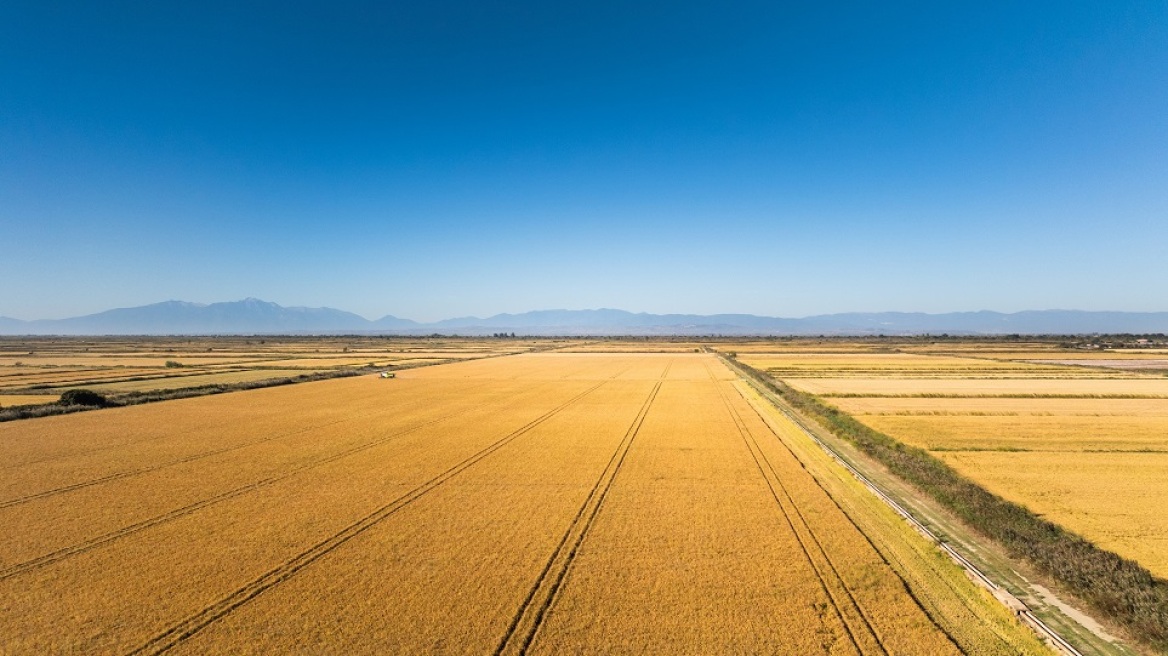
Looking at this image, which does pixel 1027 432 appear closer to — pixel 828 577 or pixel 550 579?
pixel 828 577

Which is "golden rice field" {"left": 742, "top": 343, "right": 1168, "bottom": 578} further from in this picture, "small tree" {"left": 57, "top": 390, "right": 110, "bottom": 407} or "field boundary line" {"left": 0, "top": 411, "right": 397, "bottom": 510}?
"small tree" {"left": 57, "top": 390, "right": 110, "bottom": 407}

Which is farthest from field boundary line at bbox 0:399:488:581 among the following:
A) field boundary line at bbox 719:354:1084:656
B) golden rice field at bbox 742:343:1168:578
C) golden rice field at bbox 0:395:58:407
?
golden rice field at bbox 0:395:58:407

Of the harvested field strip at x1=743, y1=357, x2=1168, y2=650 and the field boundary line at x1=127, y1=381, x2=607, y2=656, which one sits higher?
the harvested field strip at x1=743, y1=357, x2=1168, y2=650

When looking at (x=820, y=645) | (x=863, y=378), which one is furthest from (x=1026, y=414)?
(x=820, y=645)

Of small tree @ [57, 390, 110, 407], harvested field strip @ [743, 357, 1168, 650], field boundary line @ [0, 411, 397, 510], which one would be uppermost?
small tree @ [57, 390, 110, 407]

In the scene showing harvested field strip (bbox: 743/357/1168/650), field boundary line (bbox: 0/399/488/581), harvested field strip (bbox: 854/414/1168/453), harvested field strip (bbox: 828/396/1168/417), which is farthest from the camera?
harvested field strip (bbox: 828/396/1168/417)

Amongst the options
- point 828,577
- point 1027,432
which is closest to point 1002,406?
point 1027,432

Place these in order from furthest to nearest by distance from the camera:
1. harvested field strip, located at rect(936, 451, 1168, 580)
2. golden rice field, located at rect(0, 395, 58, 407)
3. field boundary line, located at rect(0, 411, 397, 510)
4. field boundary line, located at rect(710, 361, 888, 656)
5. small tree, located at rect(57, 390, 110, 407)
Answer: golden rice field, located at rect(0, 395, 58, 407) < small tree, located at rect(57, 390, 110, 407) < field boundary line, located at rect(0, 411, 397, 510) < harvested field strip, located at rect(936, 451, 1168, 580) < field boundary line, located at rect(710, 361, 888, 656)
